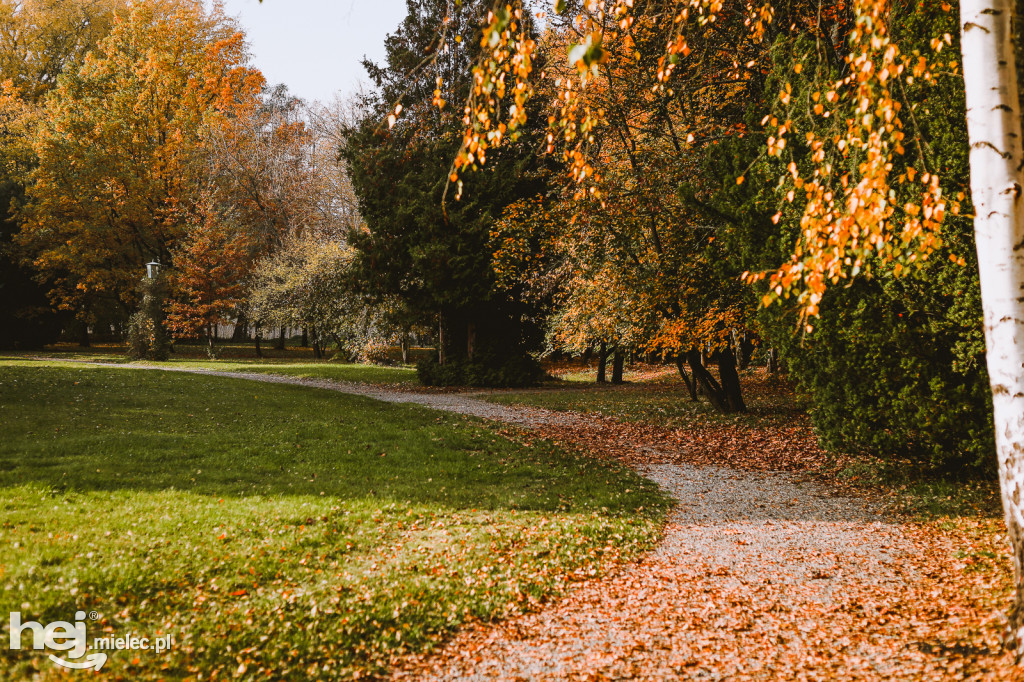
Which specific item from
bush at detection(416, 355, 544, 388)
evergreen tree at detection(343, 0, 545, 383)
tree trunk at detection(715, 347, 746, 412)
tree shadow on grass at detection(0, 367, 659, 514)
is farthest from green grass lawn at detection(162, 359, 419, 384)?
tree trunk at detection(715, 347, 746, 412)

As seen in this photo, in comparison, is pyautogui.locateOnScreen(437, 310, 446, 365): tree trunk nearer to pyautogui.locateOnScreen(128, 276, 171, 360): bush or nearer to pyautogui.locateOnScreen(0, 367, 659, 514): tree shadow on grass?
pyautogui.locateOnScreen(0, 367, 659, 514): tree shadow on grass

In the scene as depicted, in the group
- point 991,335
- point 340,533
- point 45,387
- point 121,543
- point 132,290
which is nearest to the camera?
point 991,335

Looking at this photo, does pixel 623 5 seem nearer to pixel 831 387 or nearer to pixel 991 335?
pixel 991 335

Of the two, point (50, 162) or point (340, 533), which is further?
point (50, 162)

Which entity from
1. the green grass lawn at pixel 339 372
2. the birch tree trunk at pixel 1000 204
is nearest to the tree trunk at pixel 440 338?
the green grass lawn at pixel 339 372

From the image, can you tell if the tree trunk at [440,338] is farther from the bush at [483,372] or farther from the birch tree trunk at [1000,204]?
the birch tree trunk at [1000,204]

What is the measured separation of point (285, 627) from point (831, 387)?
7164mm

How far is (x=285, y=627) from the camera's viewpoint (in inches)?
172

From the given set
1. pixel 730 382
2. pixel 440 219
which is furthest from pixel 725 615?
pixel 440 219

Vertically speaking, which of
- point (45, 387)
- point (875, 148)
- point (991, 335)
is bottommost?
point (45, 387)

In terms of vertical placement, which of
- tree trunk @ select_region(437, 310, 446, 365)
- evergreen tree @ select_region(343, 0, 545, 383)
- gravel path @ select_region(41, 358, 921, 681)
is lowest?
gravel path @ select_region(41, 358, 921, 681)

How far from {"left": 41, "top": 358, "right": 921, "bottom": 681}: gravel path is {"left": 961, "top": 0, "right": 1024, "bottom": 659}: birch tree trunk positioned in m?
1.16

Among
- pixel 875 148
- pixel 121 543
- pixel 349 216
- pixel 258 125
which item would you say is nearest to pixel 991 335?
pixel 875 148

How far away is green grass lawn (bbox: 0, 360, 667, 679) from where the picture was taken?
4.30 meters
